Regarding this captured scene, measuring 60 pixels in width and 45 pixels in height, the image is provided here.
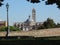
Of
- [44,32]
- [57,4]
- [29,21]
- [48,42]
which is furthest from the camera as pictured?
[29,21]

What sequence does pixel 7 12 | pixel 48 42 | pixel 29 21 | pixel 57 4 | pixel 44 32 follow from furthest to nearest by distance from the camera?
pixel 29 21
pixel 44 32
pixel 7 12
pixel 57 4
pixel 48 42

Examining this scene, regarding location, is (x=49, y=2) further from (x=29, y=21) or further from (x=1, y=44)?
(x=29, y=21)

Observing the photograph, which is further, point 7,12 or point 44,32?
point 44,32

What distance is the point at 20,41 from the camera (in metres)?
16.8

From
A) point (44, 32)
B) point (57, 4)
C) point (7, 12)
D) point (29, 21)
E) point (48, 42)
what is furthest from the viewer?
point (29, 21)

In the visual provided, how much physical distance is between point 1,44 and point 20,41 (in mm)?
1235

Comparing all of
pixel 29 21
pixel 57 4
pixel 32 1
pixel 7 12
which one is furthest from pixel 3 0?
pixel 29 21

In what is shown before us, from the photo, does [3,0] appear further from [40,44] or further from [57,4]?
[40,44]

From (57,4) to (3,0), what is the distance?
402cm

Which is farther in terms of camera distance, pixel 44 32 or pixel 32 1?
pixel 44 32

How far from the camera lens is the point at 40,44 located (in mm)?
16359

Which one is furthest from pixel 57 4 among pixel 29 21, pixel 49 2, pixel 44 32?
pixel 29 21

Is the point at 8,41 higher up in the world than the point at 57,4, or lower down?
lower down

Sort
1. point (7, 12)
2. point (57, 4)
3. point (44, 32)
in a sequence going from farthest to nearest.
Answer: point (44, 32)
point (7, 12)
point (57, 4)
